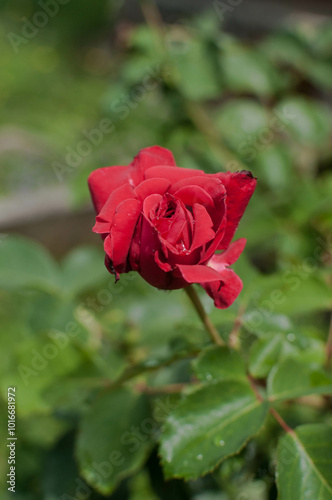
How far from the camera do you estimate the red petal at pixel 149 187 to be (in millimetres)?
485

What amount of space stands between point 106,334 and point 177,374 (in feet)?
0.84

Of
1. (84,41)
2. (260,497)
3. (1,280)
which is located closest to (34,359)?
(1,280)

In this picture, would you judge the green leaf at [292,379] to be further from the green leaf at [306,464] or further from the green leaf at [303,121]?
the green leaf at [303,121]

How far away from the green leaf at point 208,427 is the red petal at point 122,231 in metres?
0.22

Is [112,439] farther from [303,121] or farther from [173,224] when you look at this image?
[303,121]

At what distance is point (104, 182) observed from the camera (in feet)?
1.74

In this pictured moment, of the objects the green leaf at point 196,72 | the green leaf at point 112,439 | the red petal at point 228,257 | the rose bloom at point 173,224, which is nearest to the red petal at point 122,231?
the rose bloom at point 173,224

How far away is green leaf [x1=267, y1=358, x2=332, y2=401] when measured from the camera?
627 millimetres

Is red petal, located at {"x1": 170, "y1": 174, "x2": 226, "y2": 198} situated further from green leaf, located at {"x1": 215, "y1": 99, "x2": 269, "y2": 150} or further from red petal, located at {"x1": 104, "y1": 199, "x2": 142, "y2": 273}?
green leaf, located at {"x1": 215, "y1": 99, "x2": 269, "y2": 150}

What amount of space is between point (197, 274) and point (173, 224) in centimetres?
5

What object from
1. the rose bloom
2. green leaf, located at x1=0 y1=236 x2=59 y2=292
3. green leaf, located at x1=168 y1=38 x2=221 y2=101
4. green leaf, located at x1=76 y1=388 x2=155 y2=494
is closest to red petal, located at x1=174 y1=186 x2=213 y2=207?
the rose bloom

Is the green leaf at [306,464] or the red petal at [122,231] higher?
the red petal at [122,231]

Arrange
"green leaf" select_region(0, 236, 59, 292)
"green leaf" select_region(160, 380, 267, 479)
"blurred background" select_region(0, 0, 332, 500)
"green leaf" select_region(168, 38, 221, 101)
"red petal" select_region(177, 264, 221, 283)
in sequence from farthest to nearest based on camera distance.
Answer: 1. "green leaf" select_region(168, 38, 221, 101)
2. "green leaf" select_region(0, 236, 59, 292)
3. "blurred background" select_region(0, 0, 332, 500)
4. "green leaf" select_region(160, 380, 267, 479)
5. "red petal" select_region(177, 264, 221, 283)

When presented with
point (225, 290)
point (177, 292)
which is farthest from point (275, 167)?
A: point (225, 290)
